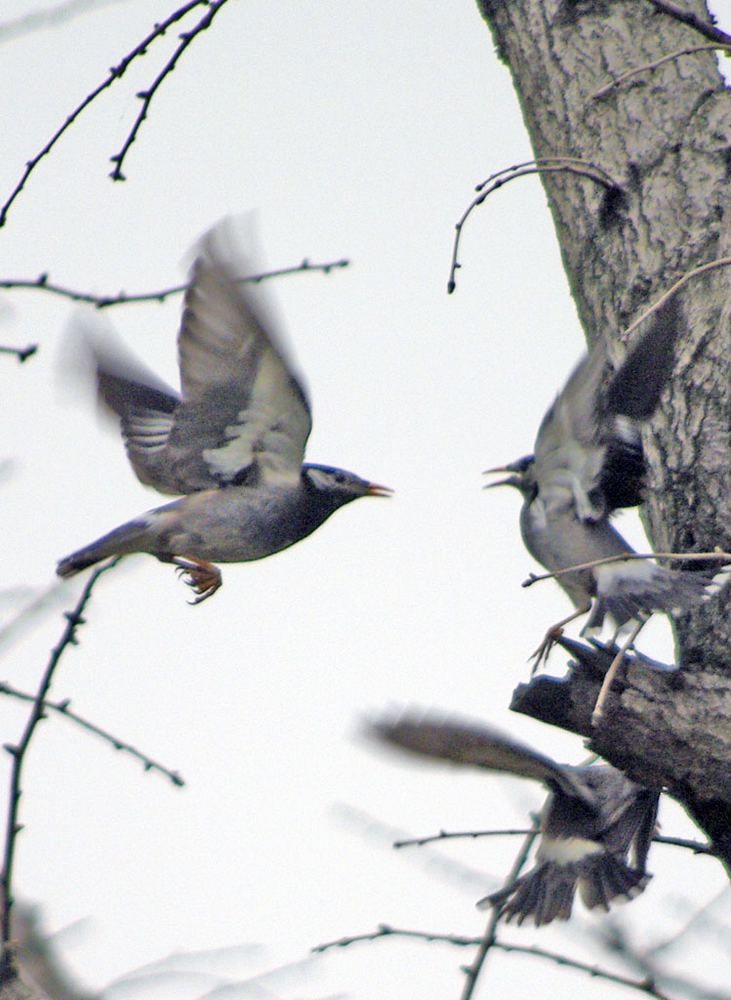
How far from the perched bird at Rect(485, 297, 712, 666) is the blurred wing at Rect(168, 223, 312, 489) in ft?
2.60

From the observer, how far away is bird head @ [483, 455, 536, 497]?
446 centimetres

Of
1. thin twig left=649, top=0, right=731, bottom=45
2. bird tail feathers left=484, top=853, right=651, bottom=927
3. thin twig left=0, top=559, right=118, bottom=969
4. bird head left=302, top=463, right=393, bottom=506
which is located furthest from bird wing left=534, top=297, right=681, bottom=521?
thin twig left=0, top=559, right=118, bottom=969

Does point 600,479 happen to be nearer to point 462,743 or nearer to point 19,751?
point 462,743

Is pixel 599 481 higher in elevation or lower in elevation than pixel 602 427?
lower

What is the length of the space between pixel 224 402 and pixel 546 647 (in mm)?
1303

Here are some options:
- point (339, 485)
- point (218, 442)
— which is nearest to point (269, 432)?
point (218, 442)

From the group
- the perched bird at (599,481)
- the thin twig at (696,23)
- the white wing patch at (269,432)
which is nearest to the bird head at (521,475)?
the perched bird at (599,481)

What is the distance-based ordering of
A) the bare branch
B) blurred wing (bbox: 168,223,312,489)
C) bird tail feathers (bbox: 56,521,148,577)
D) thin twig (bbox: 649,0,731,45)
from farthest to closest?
1. bird tail feathers (bbox: 56,521,148,577)
2. blurred wing (bbox: 168,223,312,489)
3. the bare branch
4. thin twig (bbox: 649,0,731,45)

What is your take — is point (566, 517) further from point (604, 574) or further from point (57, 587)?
point (57, 587)

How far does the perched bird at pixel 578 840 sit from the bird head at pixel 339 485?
55.2 inches

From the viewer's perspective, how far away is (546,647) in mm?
3596

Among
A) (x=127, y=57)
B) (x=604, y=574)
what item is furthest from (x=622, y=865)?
(x=127, y=57)

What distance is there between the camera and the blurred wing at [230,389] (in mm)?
3877

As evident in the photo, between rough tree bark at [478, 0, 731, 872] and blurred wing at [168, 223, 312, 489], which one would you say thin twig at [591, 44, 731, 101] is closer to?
rough tree bark at [478, 0, 731, 872]
